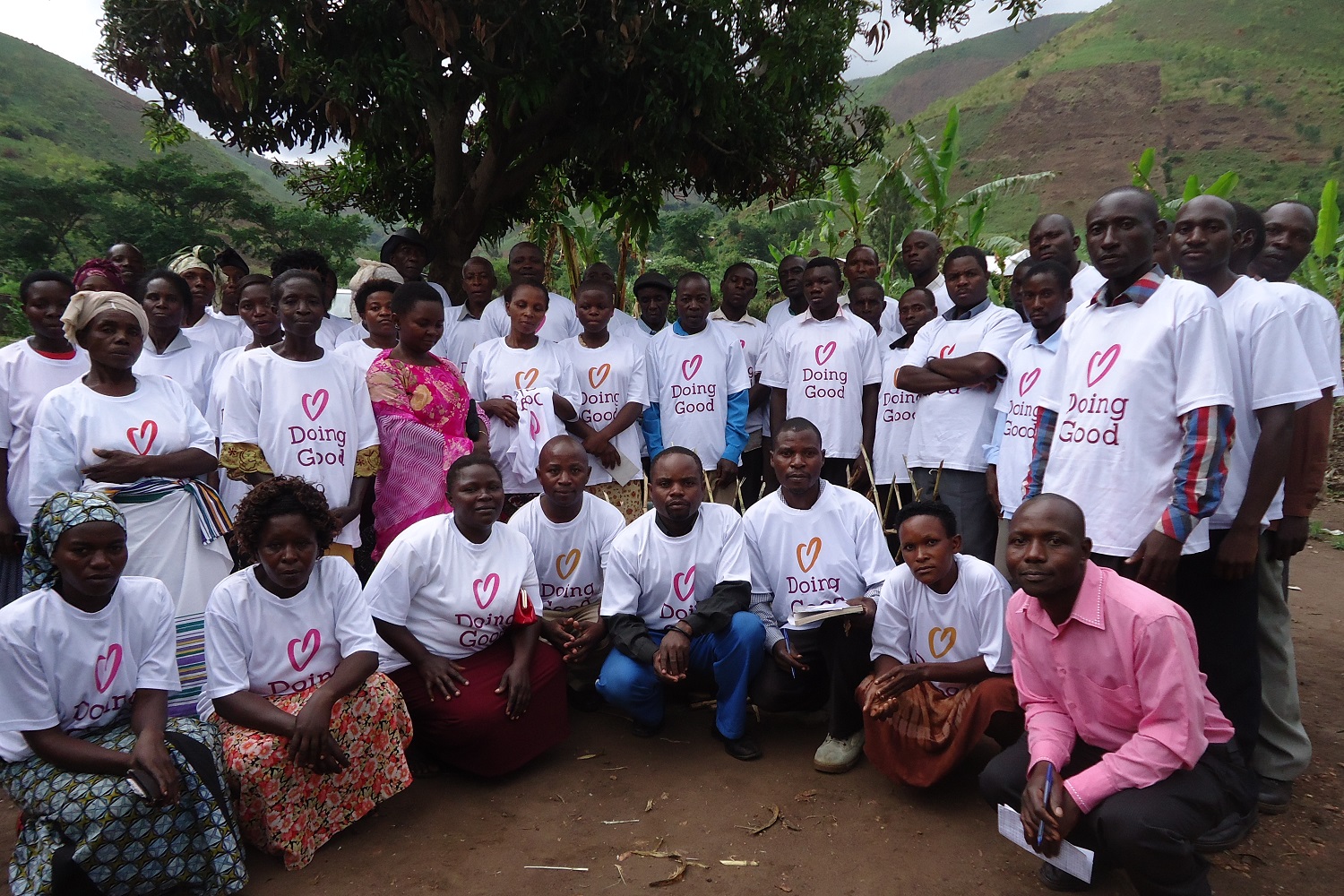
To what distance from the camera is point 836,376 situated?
5.41m

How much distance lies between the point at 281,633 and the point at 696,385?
9.78 feet

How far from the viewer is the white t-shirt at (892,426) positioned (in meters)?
5.31

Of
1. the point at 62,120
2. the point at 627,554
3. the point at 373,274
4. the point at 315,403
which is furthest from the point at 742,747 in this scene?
the point at 62,120

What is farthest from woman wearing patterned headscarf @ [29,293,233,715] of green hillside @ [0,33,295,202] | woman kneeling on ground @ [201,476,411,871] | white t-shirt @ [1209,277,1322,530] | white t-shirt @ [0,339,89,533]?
green hillside @ [0,33,295,202]

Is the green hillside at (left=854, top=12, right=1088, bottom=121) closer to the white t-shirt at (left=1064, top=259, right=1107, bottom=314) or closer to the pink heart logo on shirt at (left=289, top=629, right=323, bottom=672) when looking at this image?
the white t-shirt at (left=1064, top=259, right=1107, bottom=314)

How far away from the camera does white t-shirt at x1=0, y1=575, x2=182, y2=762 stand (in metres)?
2.84

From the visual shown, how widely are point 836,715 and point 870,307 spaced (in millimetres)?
3058

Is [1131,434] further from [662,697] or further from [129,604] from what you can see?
[129,604]

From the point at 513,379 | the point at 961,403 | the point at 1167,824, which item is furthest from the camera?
the point at 513,379

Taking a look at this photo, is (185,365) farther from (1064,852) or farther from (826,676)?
(1064,852)

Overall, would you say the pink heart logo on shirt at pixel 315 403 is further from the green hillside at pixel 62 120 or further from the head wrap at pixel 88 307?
the green hillside at pixel 62 120

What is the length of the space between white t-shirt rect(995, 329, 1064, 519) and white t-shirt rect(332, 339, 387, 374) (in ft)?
10.3

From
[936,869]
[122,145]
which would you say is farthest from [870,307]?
[122,145]

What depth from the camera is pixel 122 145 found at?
49.4 meters
